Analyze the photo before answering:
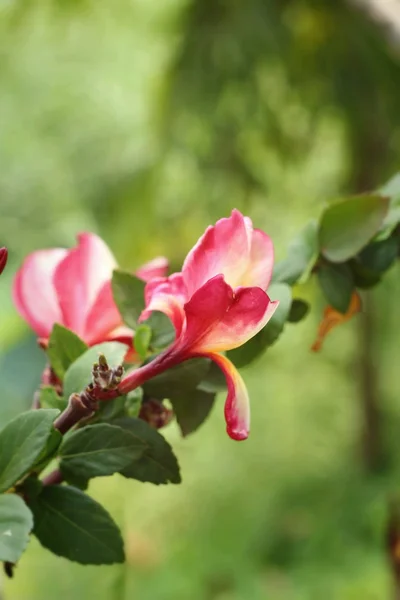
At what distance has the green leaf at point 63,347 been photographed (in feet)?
0.59

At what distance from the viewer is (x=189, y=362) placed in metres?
0.17

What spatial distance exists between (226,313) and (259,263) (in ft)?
0.08

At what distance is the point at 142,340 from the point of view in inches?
6.9

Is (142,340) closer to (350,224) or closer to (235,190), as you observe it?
(350,224)

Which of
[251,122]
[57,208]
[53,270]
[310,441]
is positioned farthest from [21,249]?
[53,270]

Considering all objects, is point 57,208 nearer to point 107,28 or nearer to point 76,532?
point 107,28

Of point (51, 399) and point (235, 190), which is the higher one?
point (51, 399)

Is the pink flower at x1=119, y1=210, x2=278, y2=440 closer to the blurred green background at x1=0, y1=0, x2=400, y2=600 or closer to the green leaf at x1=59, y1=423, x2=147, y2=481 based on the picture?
the green leaf at x1=59, y1=423, x2=147, y2=481

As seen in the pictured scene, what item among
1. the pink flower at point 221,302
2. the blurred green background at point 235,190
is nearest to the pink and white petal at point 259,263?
the pink flower at point 221,302

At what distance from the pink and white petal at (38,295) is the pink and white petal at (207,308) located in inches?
2.7

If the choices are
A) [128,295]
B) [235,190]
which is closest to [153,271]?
[128,295]

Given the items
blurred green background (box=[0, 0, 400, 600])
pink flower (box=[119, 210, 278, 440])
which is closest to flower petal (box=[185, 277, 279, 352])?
pink flower (box=[119, 210, 278, 440])

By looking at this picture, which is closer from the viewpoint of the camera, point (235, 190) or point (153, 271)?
point (153, 271)

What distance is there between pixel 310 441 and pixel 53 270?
46.3 inches
